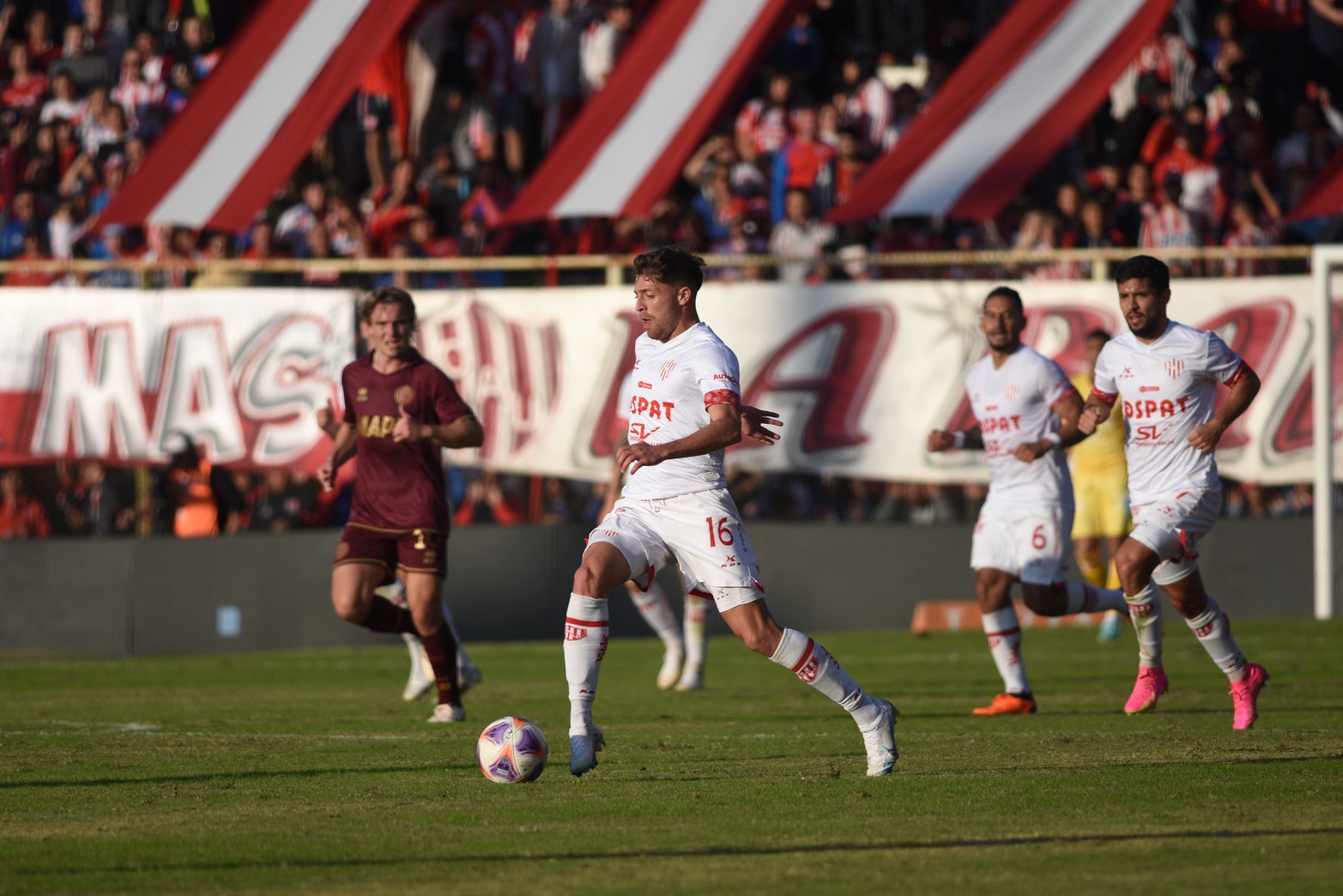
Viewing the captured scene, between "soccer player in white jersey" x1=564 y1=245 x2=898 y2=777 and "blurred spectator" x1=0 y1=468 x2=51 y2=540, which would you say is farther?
"blurred spectator" x1=0 y1=468 x2=51 y2=540

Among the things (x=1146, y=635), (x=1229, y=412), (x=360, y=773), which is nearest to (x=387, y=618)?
(x=360, y=773)

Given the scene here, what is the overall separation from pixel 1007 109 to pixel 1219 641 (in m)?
11.4

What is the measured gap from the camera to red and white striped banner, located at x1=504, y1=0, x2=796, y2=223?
67.3 ft

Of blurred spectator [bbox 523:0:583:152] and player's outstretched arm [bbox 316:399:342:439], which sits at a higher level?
blurred spectator [bbox 523:0:583:152]

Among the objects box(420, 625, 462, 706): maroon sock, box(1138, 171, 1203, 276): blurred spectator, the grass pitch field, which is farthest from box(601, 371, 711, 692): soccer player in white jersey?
box(1138, 171, 1203, 276): blurred spectator

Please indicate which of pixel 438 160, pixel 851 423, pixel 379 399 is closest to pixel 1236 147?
pixel 851 423

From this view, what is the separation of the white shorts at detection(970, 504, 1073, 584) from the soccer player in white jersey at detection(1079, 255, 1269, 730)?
1.23 meters

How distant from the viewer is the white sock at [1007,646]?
11.9m

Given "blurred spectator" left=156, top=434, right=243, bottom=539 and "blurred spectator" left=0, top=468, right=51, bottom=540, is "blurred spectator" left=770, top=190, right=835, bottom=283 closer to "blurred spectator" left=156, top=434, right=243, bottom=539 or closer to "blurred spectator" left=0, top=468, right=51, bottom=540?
"blurred spectator" left=156, top=434, right=243, bottom=539

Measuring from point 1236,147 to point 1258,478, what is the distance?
159 inches

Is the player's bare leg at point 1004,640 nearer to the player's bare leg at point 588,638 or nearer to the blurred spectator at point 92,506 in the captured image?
the player's bare leg at point 588,638

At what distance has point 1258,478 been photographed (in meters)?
19.3

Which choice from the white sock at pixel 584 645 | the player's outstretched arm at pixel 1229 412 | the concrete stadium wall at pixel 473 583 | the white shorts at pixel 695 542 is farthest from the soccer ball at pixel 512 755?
→ the concrete stadium wall at pixel 473 583

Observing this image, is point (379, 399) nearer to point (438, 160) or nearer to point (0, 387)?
point (0, 387)
